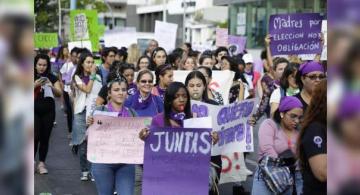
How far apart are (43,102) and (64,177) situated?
1.06 metres

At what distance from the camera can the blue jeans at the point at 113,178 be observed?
5480mm

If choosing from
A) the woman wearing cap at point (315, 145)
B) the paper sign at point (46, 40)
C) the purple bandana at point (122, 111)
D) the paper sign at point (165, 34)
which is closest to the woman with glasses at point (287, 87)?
the purple bandana at point (122, 111)

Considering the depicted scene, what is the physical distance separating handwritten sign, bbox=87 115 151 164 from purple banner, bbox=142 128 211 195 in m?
0.41

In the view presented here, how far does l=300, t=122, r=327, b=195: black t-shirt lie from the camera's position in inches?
121

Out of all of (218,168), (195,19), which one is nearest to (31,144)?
(218,168)

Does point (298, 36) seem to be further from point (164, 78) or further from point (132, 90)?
point (132, 90)

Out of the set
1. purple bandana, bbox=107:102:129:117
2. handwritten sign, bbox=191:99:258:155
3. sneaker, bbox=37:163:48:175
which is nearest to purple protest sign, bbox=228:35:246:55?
sneaker, bbox=37:163:48:175

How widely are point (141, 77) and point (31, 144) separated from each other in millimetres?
5095

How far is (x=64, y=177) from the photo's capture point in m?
8.79

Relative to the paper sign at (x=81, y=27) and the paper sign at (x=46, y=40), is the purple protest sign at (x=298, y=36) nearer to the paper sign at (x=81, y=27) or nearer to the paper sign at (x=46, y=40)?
the paper sign at (x=81, y=27)

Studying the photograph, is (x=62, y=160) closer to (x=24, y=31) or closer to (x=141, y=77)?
(x=141, y=77)

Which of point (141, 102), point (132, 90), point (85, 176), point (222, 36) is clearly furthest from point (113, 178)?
point (222, 36)

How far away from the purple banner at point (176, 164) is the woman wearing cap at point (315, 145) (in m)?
1.84

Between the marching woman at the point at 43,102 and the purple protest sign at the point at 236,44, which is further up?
the purple protest sign at the point at 236,44
